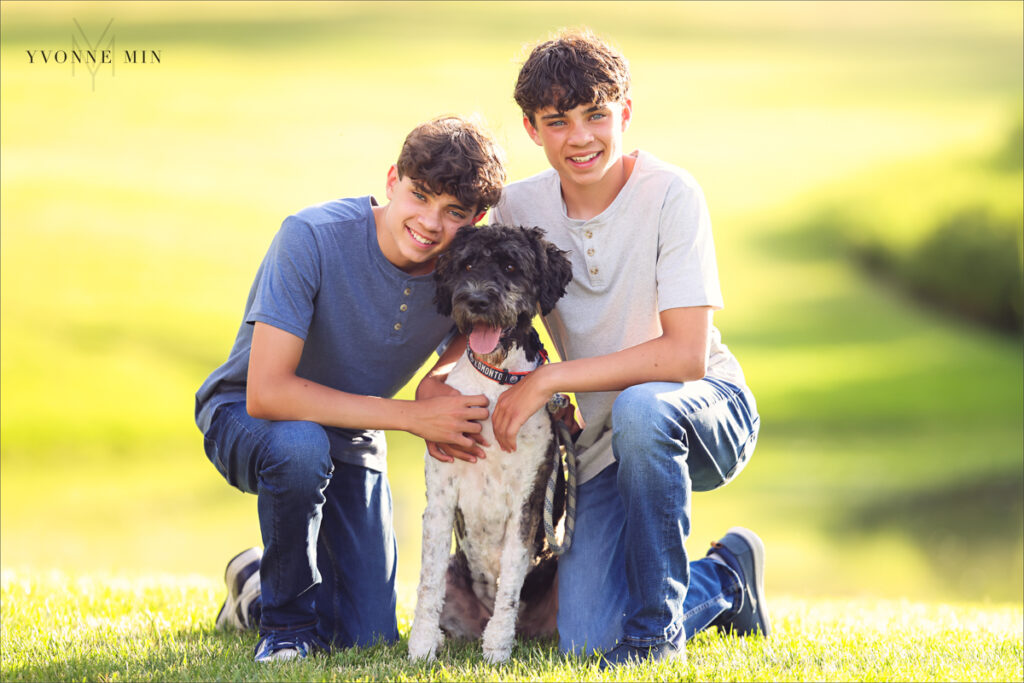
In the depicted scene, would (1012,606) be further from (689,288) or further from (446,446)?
(446,446)

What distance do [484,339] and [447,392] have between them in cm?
29

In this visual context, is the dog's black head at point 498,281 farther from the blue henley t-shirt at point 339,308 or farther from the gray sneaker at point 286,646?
the gray sneaker at point 286,646

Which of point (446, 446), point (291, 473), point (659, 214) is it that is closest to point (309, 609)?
point (291, 473)

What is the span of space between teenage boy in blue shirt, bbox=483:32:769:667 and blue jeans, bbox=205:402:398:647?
29.6 inches

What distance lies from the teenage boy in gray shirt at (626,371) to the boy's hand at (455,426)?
3.6 inches

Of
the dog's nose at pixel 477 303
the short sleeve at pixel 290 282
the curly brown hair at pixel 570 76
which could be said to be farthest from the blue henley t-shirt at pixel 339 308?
the curly brown hair at pixel 570 76

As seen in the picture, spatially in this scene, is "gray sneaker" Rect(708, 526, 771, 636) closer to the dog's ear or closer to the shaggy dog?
the shaggy dog

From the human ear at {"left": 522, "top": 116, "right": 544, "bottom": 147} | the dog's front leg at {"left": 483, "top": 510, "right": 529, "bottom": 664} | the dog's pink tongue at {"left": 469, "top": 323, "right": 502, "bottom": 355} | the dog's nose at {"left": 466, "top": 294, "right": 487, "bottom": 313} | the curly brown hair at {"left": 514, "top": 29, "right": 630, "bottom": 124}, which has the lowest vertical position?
the dog's front leg at {"left": 483, "top": 510, "right": 529, "bottom": 664}

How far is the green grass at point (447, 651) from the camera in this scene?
3.23 metres

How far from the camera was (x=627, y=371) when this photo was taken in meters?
3.46

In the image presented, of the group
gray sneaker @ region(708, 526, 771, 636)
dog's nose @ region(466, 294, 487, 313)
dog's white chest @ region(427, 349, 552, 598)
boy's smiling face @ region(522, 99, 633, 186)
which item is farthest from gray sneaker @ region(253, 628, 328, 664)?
boy's smiling face @ region(522, 99, 633, 186)

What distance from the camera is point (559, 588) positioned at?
3758mm

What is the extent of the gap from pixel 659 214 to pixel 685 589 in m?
1.40

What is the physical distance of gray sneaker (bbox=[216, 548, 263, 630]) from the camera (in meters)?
4.05
